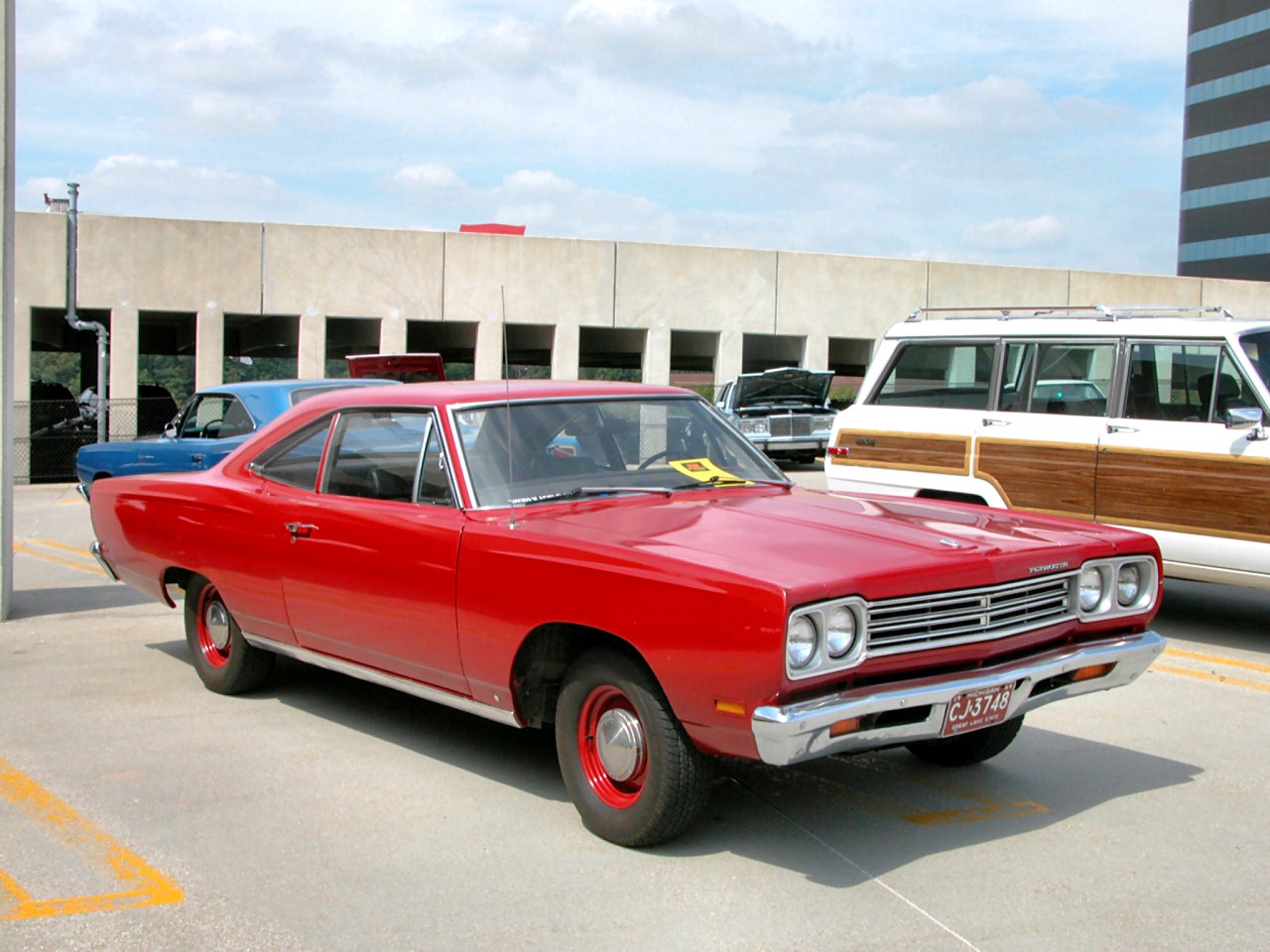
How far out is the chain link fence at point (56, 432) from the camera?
918 inches

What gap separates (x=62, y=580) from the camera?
1045 cm

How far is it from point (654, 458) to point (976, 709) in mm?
1910

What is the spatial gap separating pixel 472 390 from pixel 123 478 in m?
2.81

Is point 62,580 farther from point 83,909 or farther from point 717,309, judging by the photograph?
point 717,309

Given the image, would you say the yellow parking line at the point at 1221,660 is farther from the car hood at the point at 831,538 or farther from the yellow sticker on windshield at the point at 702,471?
the yellow sticker on windshield at the point at 702,471

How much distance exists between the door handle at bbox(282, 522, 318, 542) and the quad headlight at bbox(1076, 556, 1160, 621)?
3.22 m

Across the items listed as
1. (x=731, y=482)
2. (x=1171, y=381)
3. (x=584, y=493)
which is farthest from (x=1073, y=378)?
(x=584, y=493)

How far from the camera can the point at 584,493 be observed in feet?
16.8

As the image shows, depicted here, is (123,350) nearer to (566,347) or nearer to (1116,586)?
(566,347)

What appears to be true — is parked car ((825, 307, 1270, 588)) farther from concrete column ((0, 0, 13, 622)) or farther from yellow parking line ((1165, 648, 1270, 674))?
concrete column ((0, 0, 13, 622))

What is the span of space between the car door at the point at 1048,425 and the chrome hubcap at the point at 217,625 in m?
5.26

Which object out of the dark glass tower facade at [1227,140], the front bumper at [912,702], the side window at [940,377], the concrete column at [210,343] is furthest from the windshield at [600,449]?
the dark glass tower facade at [1227,140]

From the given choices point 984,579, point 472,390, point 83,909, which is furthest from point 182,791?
point 984,579

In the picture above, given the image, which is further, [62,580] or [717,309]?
[717,309]
